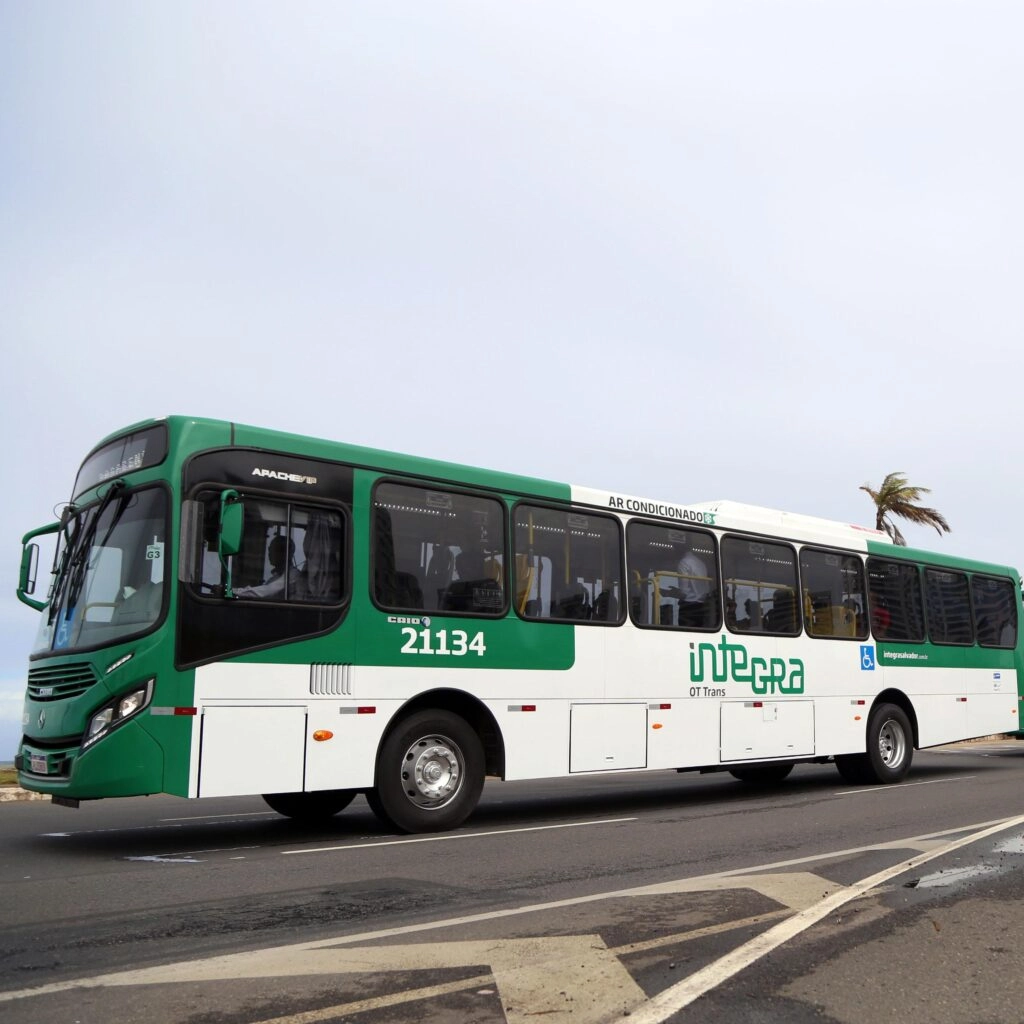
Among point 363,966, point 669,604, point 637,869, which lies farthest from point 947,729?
point 363,966

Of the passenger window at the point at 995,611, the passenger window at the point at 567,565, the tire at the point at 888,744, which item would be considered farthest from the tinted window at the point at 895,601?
the passenger window at the point at 567,565

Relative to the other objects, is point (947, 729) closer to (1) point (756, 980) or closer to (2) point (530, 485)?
(2) point (530, 485)

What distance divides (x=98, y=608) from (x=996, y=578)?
14.9 meters

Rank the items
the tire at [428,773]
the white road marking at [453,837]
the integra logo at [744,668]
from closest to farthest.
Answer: the white road marking at [453,837]
the tire at [428,773]
the integra logo at [744,668]

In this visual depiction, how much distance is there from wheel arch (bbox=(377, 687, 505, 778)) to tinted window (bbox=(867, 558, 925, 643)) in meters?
7.09

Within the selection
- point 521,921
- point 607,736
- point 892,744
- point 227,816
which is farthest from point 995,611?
point 521,921

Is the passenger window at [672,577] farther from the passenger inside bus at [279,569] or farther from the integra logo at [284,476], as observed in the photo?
the passenger inside bus at [279,569]

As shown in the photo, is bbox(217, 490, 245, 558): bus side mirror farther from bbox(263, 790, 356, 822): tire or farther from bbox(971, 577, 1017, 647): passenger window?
bbox(971, 577, 1017, 647): passenger window

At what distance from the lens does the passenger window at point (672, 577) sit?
1235 cm

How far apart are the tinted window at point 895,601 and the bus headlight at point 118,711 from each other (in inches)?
413

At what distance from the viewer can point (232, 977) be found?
15.6ft

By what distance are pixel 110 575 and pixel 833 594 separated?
31.5 feet

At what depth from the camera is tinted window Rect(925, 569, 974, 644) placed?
16.8 m

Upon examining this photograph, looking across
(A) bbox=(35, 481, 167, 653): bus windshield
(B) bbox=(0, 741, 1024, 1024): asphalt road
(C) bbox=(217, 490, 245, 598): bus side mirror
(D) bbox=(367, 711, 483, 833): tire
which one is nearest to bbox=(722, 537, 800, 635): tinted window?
(B) bbox=(0, 741, 1024, 1024): asphalt road
